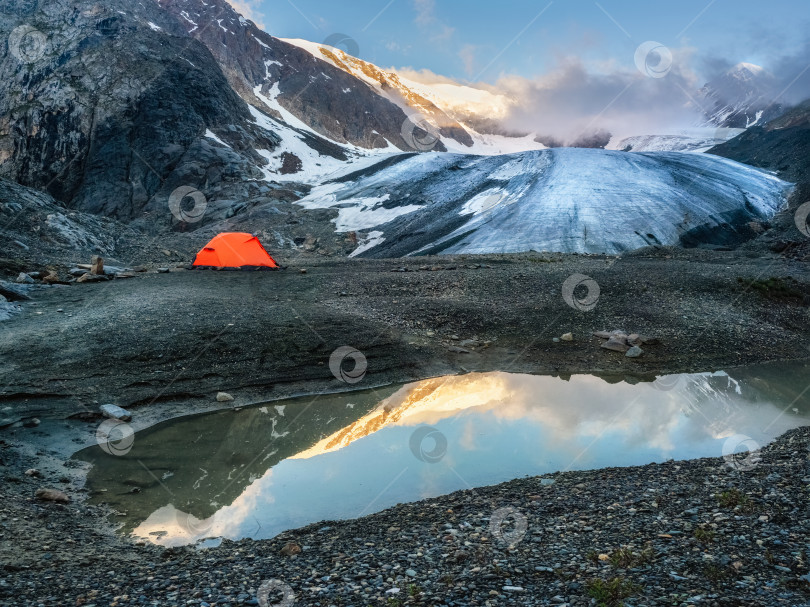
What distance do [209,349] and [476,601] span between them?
11.7 metres

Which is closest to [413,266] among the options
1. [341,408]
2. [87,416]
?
[341,408]

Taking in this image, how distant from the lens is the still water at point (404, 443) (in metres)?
9.28

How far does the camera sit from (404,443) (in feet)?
38.8

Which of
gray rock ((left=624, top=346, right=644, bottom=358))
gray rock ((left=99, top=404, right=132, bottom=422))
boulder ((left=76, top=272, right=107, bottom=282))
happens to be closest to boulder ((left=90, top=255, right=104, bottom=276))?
boulder ((left=76, top=272, right=107, bottom=282))

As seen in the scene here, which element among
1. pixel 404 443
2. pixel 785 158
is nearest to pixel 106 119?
pixel 404 443

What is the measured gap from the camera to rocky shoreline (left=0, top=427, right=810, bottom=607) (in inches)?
228

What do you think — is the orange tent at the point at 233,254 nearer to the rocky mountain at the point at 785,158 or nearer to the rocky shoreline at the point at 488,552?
the rocky shoreline at the point at 488,552

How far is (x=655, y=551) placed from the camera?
6.50 metres

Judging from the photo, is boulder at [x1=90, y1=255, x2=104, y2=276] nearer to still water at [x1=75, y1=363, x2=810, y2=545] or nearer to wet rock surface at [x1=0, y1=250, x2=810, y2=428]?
wet rock surface at [x1=0, y1=250, x2=810, y2=428]

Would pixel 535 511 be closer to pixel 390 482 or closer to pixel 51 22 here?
pixel 390 482

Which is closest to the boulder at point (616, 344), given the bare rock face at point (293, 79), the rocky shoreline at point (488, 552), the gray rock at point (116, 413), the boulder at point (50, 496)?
the rocky shoreline at point (488, 552)

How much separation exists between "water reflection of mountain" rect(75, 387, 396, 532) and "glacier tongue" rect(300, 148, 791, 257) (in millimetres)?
23455

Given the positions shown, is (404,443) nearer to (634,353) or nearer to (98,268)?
(634,353)

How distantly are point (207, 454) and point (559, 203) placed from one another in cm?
3498
